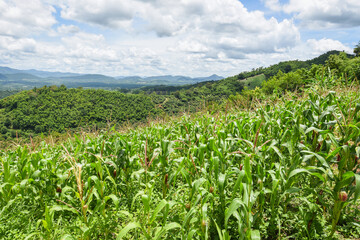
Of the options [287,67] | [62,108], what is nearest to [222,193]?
[62,108]

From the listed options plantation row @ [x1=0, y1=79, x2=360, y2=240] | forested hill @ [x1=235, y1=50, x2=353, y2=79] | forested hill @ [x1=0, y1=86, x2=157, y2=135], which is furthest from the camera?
forested hill @ [x1=235, y1=50, x2=353, y2=79]

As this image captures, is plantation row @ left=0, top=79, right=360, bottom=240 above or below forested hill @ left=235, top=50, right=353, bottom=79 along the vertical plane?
below

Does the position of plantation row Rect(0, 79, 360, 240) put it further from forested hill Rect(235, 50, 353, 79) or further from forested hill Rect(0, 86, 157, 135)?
forested hill Rect(235, 50, 353, 79)

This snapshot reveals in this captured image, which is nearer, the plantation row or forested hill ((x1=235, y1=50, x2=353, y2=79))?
the plantation row

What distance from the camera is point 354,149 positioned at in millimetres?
2020

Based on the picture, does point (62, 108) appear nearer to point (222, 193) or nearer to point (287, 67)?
point (222, 193)

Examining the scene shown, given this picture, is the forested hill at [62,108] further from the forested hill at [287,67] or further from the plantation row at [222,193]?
the forested hill at [287,67]

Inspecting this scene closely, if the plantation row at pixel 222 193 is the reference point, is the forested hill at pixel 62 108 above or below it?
below

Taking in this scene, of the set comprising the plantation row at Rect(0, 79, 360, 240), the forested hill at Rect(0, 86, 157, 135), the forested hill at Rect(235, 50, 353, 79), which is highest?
the forested hill at Rect(235, 50, 353, 79)

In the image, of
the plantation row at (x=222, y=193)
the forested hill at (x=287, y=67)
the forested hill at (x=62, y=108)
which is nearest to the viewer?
the plantation row at (x=222, y=193)

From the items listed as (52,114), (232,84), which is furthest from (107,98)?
(232,84)

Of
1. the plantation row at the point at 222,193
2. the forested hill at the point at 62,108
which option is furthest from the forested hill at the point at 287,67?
the plantation row at the point at 222,193

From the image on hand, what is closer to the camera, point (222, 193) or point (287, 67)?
point (222, 193)

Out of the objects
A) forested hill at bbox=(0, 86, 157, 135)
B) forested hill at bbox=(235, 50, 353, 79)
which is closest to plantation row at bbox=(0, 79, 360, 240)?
forested hill at bbox=(0, 86, 157, 135)
